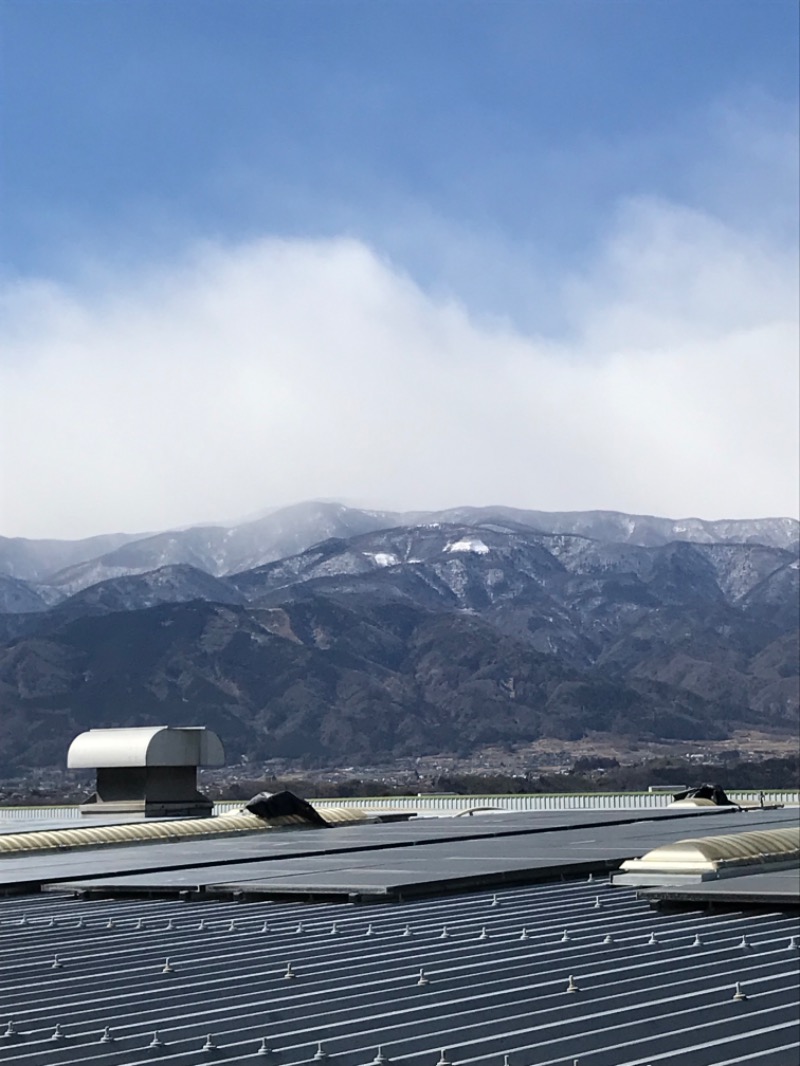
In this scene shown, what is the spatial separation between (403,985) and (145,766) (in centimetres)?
3976

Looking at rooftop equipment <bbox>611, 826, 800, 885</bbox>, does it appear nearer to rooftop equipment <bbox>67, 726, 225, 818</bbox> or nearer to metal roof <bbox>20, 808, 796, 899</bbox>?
metal roof <bbox>20, 808, 796, 899</bbox>

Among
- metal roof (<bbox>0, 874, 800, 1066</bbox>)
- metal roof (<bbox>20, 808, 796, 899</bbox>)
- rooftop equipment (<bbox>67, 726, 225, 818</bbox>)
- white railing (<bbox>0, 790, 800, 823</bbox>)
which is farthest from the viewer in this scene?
white railing (<bbox>0, 790, 800, 823</bbox>)

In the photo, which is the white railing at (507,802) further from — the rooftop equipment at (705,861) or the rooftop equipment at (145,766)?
the rooftop equipment at (705,861)

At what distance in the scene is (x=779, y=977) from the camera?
17.7 metres

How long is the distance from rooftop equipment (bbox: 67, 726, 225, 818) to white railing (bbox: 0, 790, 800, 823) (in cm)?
378

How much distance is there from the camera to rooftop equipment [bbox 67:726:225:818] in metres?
55.6

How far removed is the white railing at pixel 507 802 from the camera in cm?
6056

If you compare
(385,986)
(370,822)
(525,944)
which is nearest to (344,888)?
(525,944)

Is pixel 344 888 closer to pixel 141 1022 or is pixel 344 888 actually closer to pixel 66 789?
pixel 141 1022

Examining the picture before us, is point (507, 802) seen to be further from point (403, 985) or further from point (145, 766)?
point (403, 985)

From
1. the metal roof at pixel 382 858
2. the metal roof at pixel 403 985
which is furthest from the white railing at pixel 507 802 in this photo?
the metal roof at pixel 403 985

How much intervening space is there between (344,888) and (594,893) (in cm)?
385

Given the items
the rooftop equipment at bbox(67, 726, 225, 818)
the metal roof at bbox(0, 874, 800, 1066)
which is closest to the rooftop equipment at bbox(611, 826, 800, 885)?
the metal roof at bbox(0, 874, 800, 1066)

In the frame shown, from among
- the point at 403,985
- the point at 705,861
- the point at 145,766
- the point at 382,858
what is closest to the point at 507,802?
the point at 145,766
